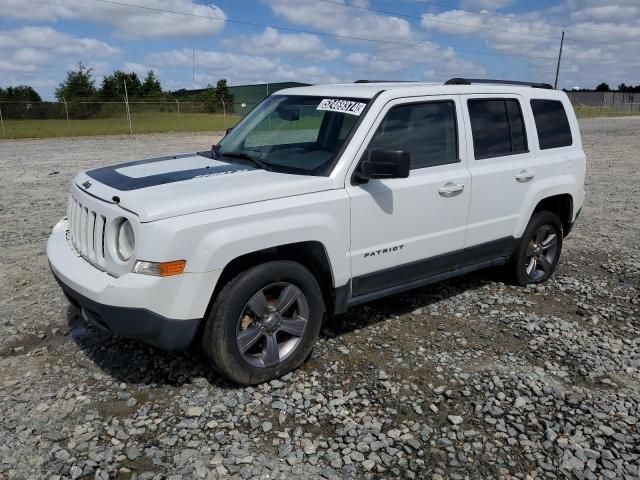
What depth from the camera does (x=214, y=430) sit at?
3.25 m

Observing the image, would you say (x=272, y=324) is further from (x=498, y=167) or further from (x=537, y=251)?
(x=537, y=251)

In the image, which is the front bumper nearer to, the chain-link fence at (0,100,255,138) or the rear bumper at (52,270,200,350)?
the rear bumper at (52,270,200,350)

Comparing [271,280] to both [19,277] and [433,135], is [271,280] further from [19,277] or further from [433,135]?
[19,277]

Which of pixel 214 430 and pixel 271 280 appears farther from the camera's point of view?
pixel 271 280

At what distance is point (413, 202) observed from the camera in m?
4.17

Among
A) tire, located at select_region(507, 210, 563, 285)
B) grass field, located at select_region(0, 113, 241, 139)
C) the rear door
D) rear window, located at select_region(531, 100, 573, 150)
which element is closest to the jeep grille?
the rear door

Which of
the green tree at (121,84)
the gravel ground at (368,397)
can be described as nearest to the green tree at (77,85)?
the green tree at (121,84)

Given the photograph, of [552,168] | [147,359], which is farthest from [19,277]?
[552,168]

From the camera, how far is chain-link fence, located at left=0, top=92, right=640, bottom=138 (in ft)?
93.6

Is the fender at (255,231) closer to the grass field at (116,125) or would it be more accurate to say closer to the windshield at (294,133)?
the windshield at (294,133)

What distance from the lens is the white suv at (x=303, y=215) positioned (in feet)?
10.5

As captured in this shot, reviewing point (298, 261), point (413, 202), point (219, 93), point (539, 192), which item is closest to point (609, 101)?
point (219, 93)

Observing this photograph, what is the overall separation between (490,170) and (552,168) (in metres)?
0.97

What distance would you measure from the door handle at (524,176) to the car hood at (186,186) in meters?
2.13
